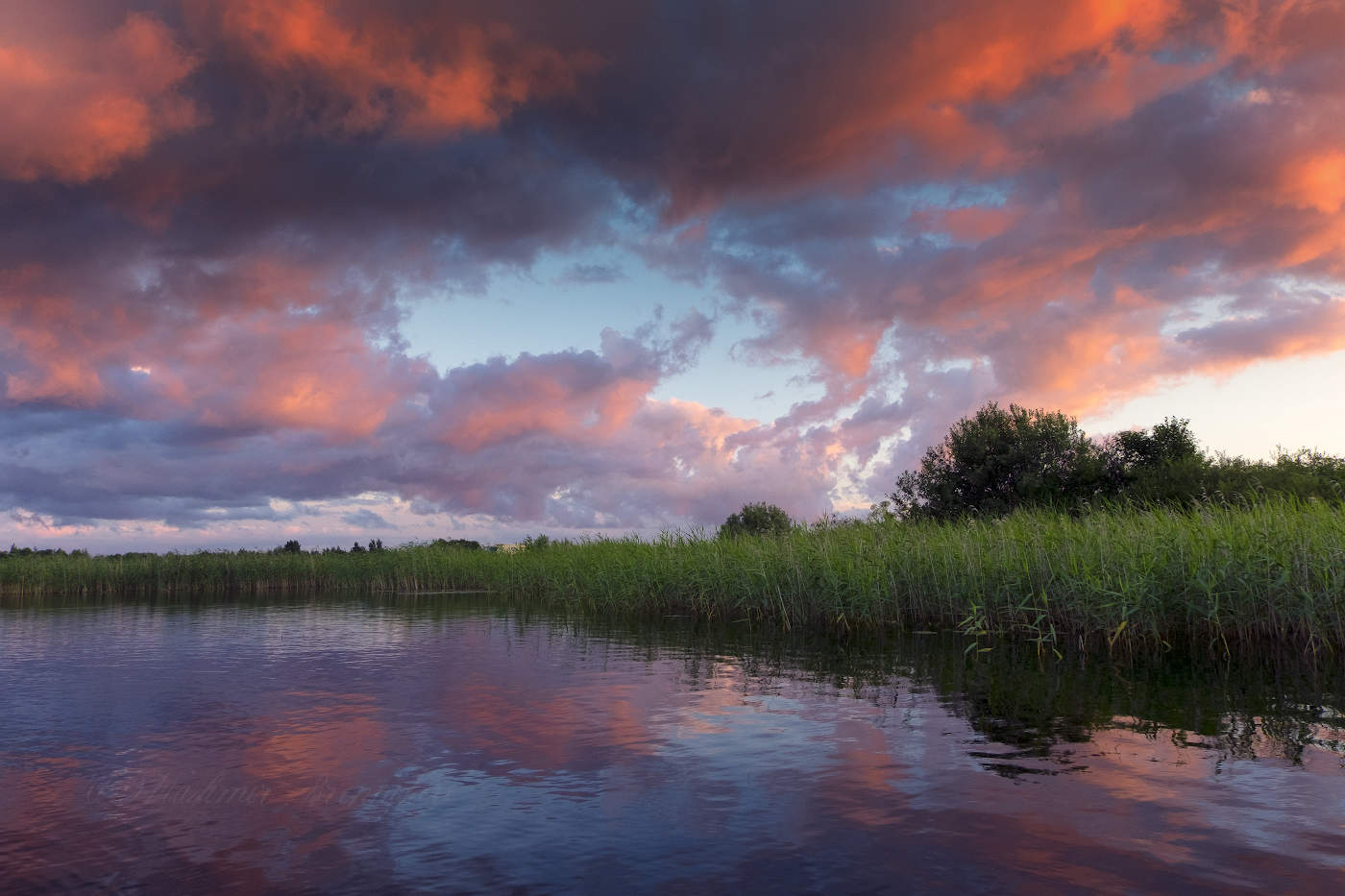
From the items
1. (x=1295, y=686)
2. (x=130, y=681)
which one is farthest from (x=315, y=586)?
(x=1295, y=686)

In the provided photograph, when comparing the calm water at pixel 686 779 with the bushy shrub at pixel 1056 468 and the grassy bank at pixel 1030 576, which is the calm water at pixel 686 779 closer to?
the grassy bank at pixel 1030 576

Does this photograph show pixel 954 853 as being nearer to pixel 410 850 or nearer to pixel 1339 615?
pixel 410 850

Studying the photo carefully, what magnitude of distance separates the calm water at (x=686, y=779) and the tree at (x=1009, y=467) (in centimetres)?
3702

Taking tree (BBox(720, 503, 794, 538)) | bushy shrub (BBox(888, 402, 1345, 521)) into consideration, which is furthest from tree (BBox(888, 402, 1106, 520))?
tree (BBox(720, 503, 794, 538))

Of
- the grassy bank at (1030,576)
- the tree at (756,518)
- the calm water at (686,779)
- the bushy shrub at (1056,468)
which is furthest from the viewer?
the tree at (756,518)

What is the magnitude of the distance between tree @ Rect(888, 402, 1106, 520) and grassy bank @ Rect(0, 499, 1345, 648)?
25858 millimetres

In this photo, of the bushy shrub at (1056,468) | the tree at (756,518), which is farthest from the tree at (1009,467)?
the tree at (756,518)

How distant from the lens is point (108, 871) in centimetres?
693

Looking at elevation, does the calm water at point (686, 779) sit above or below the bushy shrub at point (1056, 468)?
below

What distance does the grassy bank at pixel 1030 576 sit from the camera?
1644 centimetres

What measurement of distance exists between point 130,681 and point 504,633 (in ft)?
35.9

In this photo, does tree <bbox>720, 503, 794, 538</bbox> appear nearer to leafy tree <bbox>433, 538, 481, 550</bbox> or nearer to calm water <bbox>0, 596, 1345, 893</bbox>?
leafy tree <bbox>433, 538, 481, 550</bbox>

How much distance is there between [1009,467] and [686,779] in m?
49.2

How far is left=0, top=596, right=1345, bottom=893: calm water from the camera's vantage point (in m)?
6.78
